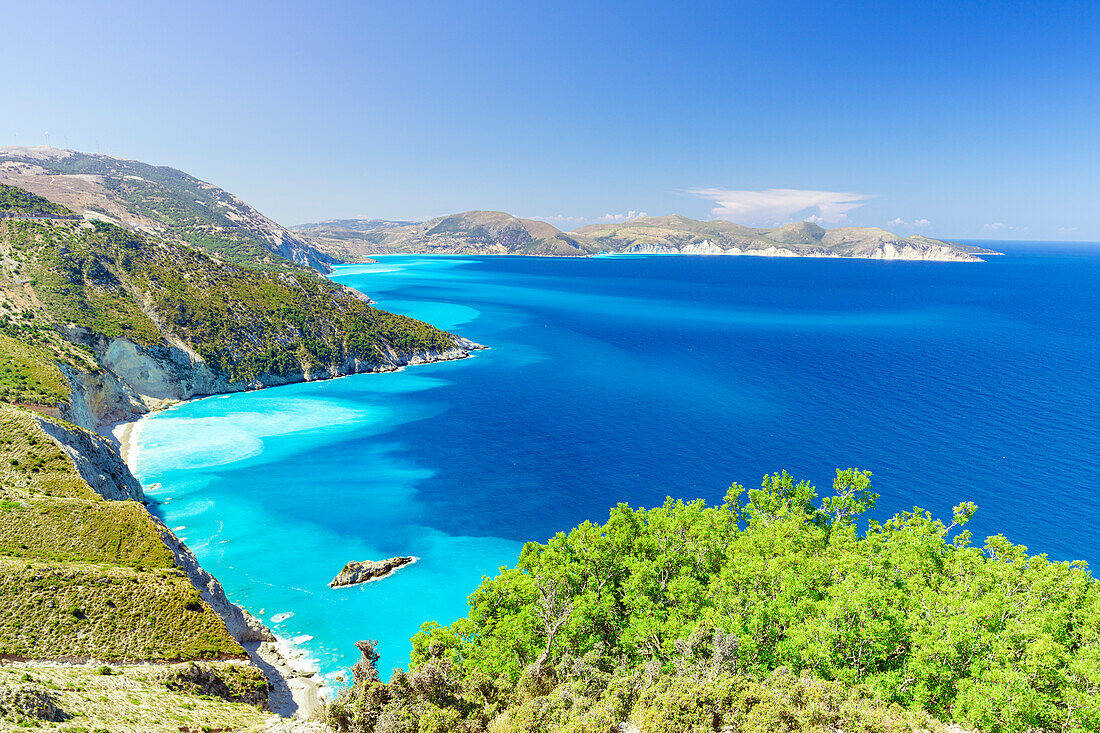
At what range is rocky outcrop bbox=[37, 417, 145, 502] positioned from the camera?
194ft

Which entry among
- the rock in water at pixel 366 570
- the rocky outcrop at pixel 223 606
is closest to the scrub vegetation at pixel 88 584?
the rocky outcrop at pixel 223 606

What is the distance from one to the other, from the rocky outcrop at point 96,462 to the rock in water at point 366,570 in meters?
28.7

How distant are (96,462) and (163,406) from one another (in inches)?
2052

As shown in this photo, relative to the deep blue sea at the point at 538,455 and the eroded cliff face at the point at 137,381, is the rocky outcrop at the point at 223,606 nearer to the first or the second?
the deep blue sea at the point at 538,455

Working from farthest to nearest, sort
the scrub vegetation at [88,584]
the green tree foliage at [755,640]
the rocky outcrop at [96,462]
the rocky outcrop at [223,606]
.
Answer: the rocky outcrop at [96,462]
the rocky outcrop at [223,606]
the scrub vegetation at [88,584]
the green tree foliage at [755,640]

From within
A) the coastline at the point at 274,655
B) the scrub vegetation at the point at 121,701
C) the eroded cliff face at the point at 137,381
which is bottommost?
the coastline at the point at 274,655

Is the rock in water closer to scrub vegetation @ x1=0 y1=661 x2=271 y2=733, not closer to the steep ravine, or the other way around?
the steep ravine

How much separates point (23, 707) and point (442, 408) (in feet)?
290

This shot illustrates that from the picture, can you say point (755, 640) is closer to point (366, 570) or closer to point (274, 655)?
point (274, 655)

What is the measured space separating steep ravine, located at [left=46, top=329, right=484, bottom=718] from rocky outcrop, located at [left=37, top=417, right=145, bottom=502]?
0.15m

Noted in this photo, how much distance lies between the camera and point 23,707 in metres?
26.3

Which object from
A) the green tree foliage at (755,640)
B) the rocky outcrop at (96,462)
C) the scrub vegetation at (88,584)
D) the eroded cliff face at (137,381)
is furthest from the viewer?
the eroded cliff face at (137,381)

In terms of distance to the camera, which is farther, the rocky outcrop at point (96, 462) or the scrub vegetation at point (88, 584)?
the rocky outcrop at point (96, 462)

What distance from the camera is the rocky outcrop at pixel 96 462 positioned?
59.2m
